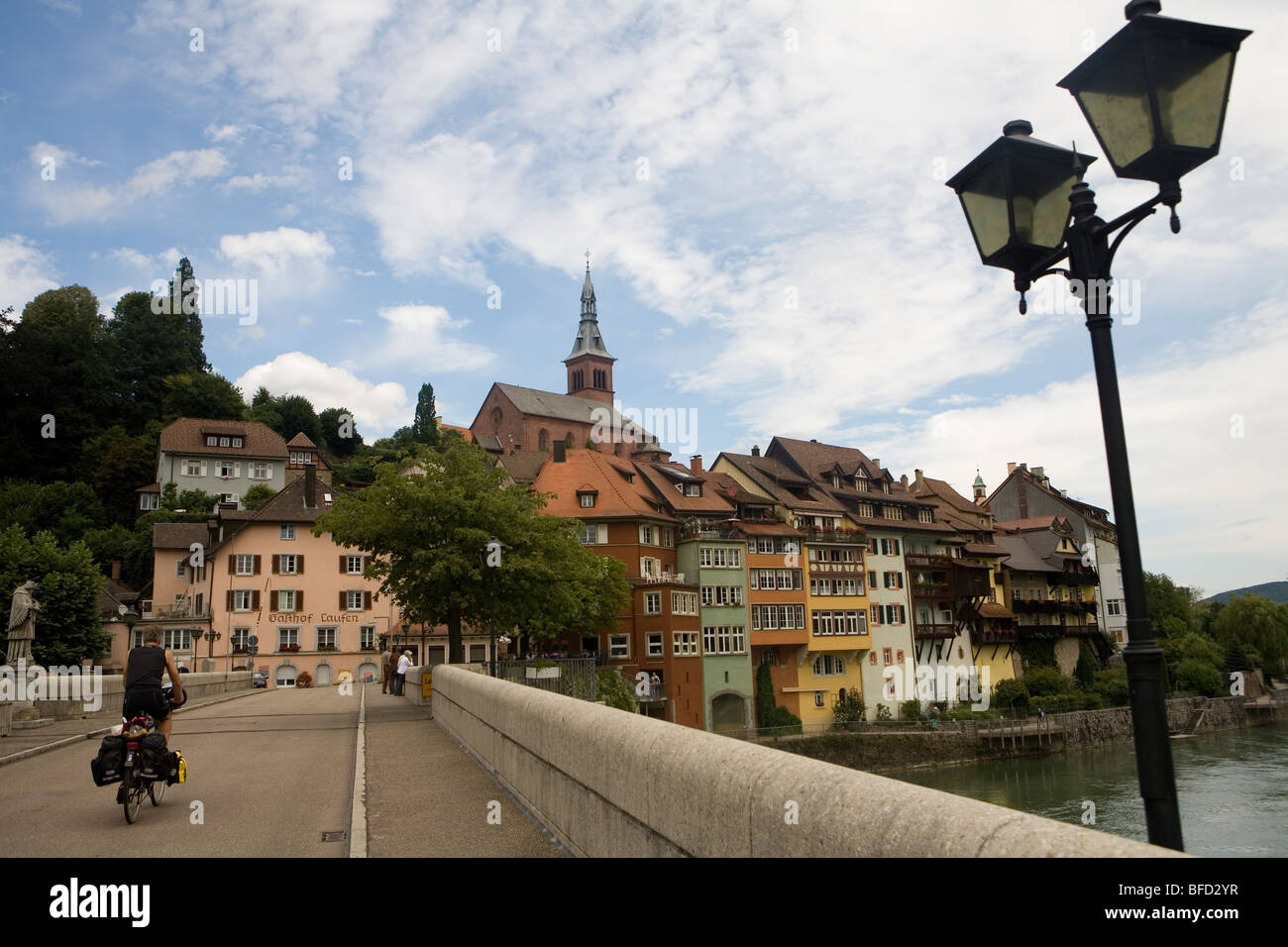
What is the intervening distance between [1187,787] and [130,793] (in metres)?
50.7

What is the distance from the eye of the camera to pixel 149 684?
10.7 m

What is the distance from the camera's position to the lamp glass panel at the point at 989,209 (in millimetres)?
5285

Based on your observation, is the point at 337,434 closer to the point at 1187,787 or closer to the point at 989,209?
the point at 1187,787

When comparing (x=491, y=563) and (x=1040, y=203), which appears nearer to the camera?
(x=1040, y=203)

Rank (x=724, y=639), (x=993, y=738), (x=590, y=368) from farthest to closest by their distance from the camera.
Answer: (x=590, y=368) → (x=993, y=738) → (x=724, y=639)

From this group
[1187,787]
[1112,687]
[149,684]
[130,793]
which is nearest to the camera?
[130,793]

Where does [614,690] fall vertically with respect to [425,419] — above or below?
below

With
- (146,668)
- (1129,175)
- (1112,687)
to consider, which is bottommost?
(1112,687)

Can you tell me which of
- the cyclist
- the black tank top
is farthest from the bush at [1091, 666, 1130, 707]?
the black tank top

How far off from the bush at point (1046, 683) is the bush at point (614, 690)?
1551 inches

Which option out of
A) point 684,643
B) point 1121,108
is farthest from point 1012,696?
point 1121,108

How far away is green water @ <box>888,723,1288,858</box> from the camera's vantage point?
123ft

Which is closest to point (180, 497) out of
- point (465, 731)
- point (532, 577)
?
point (532, 577)

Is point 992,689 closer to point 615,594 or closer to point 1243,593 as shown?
point 1243,593
